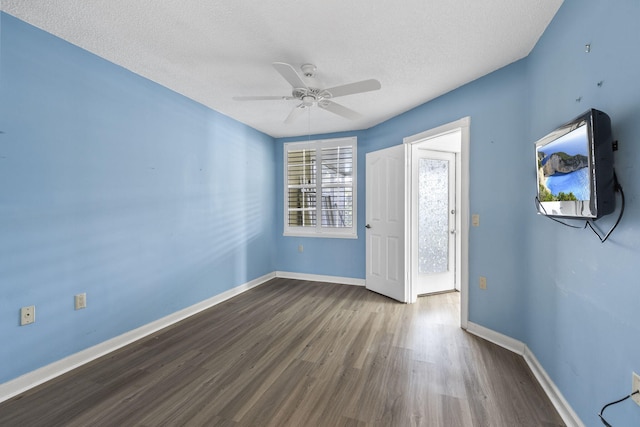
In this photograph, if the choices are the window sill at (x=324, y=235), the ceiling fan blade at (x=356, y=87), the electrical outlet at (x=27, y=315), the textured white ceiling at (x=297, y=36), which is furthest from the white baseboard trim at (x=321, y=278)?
the electrical outlet at (x=27, y=315)

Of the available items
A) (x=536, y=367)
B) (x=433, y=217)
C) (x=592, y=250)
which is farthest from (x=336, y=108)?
(x=536, y=367)

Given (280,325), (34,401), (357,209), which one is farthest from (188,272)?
(357,209)

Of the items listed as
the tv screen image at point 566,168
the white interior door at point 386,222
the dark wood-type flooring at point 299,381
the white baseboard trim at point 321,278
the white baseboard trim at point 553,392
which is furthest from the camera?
the white baseboard trim at point 321,278

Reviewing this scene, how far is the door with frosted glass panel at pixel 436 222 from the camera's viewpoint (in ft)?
12.3

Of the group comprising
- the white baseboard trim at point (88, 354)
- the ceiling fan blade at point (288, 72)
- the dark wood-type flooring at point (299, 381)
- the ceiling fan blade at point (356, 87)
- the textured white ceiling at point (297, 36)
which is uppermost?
the textured white ceiling at point (297, 36)

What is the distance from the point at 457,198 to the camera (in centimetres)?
393

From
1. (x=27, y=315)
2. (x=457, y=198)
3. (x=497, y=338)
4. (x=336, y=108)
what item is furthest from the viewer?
(x=457, y=198)

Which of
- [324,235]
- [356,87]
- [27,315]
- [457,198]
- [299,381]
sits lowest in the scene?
[299,381]

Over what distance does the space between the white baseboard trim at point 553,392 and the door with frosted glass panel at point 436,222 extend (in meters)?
1.67

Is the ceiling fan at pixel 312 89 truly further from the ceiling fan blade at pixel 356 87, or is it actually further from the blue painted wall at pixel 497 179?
the blue painted wall at pixel 497 179

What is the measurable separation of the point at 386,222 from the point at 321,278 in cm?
158

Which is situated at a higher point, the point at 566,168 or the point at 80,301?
the point at 566,168

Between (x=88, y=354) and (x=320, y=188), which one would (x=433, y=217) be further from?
(x=88, y=354)

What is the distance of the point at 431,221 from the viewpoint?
379 cm
